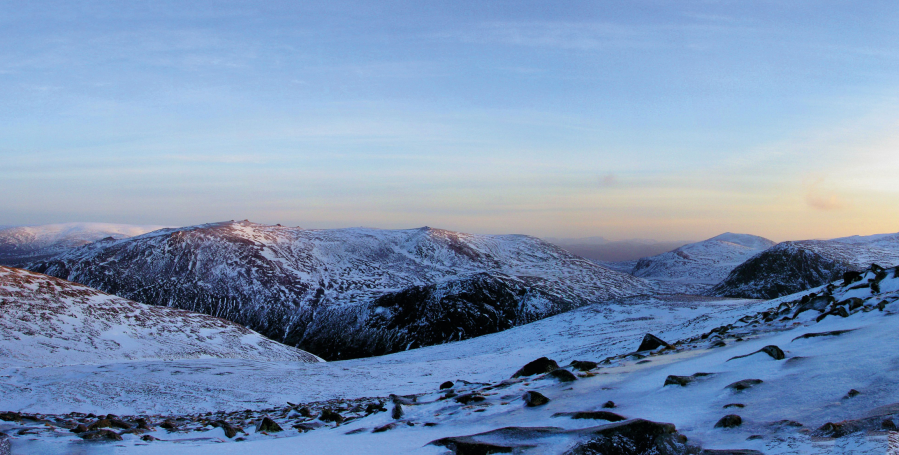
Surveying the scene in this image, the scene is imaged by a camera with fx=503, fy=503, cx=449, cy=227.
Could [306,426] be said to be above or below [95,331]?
above

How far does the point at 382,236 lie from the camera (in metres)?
140

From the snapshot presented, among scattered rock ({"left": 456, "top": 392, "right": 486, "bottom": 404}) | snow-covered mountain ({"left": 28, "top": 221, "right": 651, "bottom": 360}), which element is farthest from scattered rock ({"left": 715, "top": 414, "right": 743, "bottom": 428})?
snow-covered mountain ({"left": 28, "top": 221, "right": 651, "bottom": 360})

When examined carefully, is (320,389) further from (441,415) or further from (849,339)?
(849,339)

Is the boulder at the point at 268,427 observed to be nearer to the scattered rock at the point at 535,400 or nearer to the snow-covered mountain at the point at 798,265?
the scattered rock at the point at 535,400

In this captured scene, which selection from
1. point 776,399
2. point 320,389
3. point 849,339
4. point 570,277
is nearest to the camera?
point 776,399

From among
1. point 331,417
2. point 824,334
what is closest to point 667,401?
point 824,334

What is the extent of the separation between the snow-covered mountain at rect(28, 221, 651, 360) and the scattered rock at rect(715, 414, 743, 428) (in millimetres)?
79269

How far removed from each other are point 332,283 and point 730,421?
348 ft

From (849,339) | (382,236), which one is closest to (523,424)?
(849,339)

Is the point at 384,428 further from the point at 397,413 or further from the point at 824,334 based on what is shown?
the point at 824,334

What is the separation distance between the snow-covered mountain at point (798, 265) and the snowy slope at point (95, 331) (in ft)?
392

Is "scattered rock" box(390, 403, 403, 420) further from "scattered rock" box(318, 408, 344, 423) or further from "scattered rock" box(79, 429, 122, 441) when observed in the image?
"scattered rock" box(79, 429, 122, 441)

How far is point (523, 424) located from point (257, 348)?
1821 inches

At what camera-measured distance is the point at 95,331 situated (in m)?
42.7
